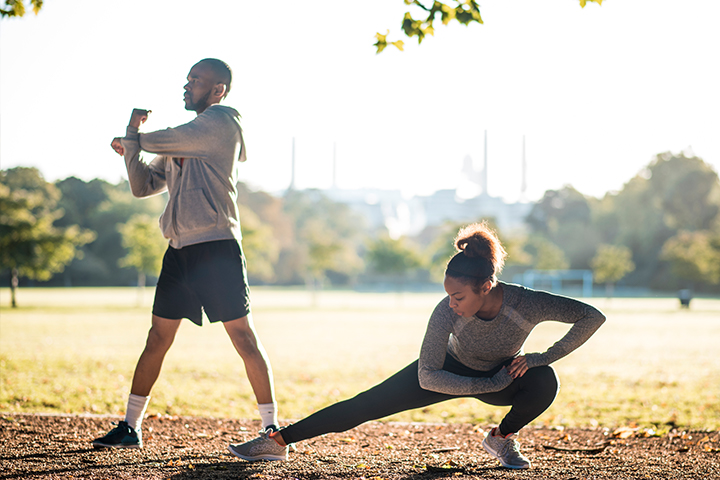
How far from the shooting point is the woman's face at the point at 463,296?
2969mm

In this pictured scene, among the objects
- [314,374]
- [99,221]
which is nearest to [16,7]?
[314,374]

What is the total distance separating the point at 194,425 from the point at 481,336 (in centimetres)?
227

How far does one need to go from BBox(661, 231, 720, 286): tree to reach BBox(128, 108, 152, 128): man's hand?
53156 mm

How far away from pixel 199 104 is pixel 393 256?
158ft

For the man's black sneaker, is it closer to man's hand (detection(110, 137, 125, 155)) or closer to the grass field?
man's hand (detection(110, 137, 125, 155))

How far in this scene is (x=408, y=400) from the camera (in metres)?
3.27

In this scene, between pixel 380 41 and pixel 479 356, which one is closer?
pixel 479 356

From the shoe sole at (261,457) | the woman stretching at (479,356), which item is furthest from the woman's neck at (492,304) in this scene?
the shoe sole at (261,457)

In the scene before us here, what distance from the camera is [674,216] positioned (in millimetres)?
65000

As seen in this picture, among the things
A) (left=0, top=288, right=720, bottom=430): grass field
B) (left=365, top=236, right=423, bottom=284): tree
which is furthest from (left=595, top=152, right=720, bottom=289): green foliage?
(left=0, top=288, right=720, bottom=430): grass field

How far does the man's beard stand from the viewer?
11.7 feet

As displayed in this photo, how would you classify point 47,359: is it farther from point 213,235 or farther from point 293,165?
point 293,165

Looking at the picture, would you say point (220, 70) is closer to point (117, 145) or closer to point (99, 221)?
point (117, 145)

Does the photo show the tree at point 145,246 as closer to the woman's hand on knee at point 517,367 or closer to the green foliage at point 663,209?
the woman's hand on knee at point 517,367
